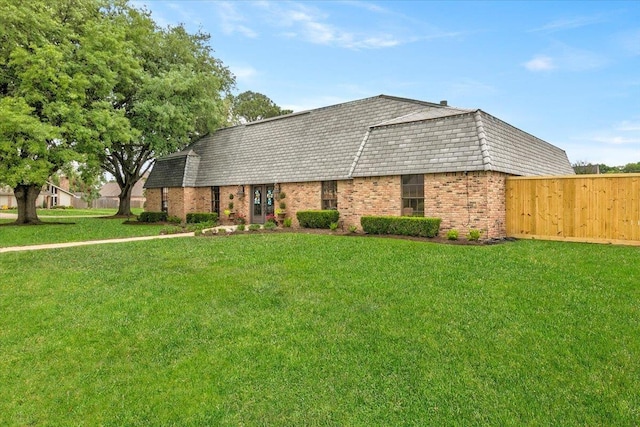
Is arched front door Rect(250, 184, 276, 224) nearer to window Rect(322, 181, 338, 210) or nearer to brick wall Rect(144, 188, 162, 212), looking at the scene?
window Rect(322, 181, 338, 210)

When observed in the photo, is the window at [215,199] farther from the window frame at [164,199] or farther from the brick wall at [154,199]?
the brick wall at [154,199]

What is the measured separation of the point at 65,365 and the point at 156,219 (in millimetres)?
19277

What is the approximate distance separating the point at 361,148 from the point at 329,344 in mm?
11729

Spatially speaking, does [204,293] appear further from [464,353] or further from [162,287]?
[464,353]

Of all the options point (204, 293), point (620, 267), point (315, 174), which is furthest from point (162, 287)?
point (315, 174)

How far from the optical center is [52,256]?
10.3 metres

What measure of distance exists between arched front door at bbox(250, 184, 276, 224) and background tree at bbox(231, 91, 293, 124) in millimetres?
27514

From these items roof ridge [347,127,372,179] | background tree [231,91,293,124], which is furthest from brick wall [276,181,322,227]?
background tree [231,91,293,124]

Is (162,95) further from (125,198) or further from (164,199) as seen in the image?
(125,198)

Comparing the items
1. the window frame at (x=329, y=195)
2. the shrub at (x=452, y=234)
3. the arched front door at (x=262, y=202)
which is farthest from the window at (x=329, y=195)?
the shrub at (x=452, y=234)

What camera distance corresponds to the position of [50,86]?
16938mm

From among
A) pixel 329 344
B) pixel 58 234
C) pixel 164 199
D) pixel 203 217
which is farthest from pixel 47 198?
pixel 329 344

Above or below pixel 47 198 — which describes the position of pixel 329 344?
below

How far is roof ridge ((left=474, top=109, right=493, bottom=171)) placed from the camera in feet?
37.0
